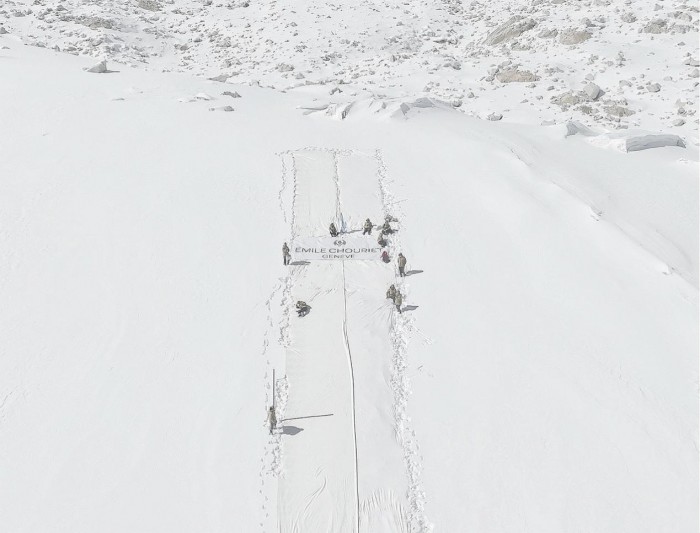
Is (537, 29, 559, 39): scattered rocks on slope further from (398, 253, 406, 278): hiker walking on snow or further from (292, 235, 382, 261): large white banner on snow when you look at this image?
(398, 253, 406, 278): hiker walking on snow

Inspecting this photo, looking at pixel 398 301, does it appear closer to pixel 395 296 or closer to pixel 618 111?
pixel 395 296

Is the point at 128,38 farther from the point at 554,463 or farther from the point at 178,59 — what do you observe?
the point at 554,463

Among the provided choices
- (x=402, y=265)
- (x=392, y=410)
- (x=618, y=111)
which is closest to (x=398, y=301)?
(x=402, y=265)

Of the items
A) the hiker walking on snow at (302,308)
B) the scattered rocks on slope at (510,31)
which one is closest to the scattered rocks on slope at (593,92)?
the scattered rocks on slope at (510,31)

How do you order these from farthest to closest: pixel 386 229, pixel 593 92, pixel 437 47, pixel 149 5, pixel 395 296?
pixel 149 5
pixel 437 47
pixel 593 92
pixel 386 229
pixel 395 296

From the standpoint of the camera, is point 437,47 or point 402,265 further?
point 437,47

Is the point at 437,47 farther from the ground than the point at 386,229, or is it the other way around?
the point at 437,47

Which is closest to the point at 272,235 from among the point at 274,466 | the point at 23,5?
the point at 274,466

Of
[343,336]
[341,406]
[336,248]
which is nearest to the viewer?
[341,406]
